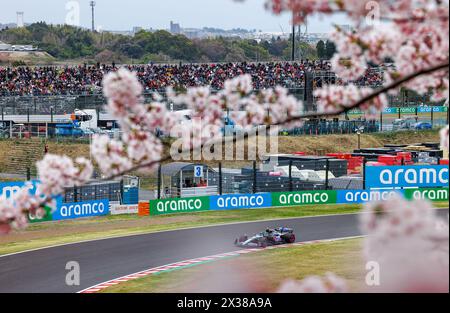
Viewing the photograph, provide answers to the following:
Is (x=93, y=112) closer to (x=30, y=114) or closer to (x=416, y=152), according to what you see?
(x=30, y=114)

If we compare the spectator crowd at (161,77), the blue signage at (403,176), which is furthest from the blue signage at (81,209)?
the spectator crowd at (161,77)

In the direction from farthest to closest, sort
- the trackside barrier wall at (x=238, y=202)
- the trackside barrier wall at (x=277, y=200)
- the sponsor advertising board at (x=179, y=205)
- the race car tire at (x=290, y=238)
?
1. the trackside barrier wall at (x=277, y=200)
2. the sponsor advertising board at (x=179, y=205)
3. the trackside barrier wall at (x=238, y=202)
4. the race car tire at (x=290, y=238)

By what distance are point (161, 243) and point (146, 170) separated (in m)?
24.3

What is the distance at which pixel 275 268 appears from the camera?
25.6 metres

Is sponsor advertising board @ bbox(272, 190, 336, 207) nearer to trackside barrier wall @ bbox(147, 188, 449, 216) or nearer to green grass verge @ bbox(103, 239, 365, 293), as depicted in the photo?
trackside barrier wall @ bbox(147, 188, 449, 216)

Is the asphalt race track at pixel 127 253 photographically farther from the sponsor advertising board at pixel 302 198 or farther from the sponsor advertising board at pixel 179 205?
the sponsor advertising board at pixel 179 205

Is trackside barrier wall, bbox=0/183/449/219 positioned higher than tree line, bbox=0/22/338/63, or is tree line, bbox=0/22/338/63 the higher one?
tree line, bbox=0/22/338/63

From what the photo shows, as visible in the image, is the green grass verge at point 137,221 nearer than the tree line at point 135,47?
Yes

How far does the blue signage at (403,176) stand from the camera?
1474 inches

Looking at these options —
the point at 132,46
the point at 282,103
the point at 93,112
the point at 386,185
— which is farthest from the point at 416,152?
the point at 132,46

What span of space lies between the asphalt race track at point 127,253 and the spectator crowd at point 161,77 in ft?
105

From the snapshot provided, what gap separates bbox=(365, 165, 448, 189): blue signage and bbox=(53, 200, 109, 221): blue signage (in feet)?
39.0

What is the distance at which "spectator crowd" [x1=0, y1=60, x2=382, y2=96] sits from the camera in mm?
68188

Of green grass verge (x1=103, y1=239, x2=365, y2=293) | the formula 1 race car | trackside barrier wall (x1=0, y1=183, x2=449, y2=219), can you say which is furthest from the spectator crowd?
green grass verge (x1=103, y1=239, x2=365, y2=293)
